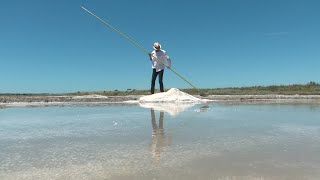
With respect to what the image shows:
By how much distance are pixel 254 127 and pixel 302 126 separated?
62 cm

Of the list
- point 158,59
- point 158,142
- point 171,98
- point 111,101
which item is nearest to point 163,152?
point 158,142

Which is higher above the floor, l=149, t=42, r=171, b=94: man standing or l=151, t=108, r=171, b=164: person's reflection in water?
l=149, t=42, r=171, b=94: man standing

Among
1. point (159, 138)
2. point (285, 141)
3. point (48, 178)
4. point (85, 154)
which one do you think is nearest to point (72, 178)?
point (48, 178)

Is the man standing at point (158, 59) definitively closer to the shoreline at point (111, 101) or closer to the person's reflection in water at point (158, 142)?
the shoreline at point (111, 101)

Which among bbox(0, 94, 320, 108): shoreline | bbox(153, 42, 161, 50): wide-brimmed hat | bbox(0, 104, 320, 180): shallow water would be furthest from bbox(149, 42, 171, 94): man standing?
bbox(0, 104, 320, 180): shallow water

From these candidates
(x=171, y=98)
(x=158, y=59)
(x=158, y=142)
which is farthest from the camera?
(x=158, y=59)

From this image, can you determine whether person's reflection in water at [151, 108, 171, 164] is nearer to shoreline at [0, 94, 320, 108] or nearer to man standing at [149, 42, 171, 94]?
shoreline at [0, 94, 320, 108]

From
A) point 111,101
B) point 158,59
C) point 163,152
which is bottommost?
point 163,152

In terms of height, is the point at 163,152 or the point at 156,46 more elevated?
the point at 156,46

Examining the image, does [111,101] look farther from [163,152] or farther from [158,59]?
[163,152]

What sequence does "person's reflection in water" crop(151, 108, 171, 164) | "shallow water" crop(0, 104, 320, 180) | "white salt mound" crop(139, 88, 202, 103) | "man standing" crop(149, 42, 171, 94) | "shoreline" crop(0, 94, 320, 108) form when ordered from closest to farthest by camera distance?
"shallow water" crop(0, 104, 320, 180), "person's reflection in water" crop(151, 108, 171, 164), "shoreline" crop(0, 94, 320, 108), "white salt mound" crop(139, 88, 202, 103), "man standing" crop(149, 42, 171, 94)

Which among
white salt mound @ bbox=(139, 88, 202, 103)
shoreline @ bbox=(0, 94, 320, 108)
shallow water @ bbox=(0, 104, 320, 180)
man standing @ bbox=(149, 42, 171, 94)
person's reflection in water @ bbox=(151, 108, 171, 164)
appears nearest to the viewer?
shallow water @ bbox=(0, 104, 320, 180)

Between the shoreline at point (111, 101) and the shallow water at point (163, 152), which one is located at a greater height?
the shoreline at point (111, 101)

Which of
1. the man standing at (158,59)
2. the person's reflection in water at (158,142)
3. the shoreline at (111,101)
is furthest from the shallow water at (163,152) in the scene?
the man standing at (158,59)
